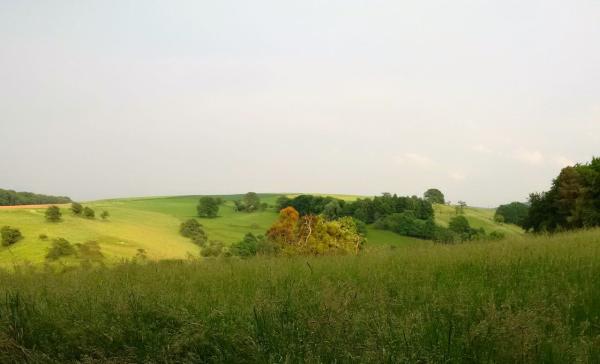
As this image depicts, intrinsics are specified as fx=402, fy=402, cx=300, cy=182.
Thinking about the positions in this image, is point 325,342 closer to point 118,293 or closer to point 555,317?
point 555,317

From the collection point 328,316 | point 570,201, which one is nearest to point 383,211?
point 570,201

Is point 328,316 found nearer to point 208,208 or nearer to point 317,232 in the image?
point 317,232

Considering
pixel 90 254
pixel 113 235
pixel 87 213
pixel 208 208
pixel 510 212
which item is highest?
pixel 510 212

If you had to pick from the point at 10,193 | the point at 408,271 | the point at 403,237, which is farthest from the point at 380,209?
the point at 408,271

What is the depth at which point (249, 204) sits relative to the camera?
75250 millimetres

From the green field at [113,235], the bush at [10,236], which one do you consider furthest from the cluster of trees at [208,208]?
the bush at [10,236]

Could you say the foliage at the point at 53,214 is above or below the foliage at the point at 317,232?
above

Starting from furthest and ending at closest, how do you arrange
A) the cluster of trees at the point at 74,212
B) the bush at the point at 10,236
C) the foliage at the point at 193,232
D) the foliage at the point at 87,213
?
the foliage at the point at 193,232 < the foliage at the point at 87,213 < the cluster of trees at the point at 74,212 < the bush at the point at 10,236

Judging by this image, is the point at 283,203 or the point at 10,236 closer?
the point at 10,236

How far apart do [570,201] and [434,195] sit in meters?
64.0

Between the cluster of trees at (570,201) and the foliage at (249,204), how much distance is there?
45.6 metres

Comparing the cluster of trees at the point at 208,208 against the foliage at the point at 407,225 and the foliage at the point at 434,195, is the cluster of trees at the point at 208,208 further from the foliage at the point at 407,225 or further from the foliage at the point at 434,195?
the foliage at the point at 434,195

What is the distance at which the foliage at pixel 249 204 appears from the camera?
74312 millimetres

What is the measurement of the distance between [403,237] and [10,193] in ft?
165
